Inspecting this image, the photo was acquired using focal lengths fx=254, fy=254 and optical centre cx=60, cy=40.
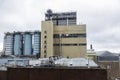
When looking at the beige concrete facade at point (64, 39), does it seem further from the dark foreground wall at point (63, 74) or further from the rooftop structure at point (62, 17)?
the dark foreground wall at point (63, 74)

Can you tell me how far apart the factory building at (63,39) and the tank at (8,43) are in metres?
12.5

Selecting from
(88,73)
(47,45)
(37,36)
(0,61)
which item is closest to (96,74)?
(88,73)

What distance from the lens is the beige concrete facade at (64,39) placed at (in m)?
75.1

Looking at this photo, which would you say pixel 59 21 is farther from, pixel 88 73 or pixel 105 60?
pixel 88 73

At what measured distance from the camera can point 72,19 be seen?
8944 centimetres

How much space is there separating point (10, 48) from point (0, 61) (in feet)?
63.5

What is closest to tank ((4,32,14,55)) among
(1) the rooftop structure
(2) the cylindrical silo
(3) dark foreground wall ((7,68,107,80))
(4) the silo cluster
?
(4) the silo cluster

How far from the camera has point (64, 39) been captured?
78.1 metres

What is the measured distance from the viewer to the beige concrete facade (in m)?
75.1

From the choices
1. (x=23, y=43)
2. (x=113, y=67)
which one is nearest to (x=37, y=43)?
(x=23, y=43)

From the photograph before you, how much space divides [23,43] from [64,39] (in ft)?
43.1

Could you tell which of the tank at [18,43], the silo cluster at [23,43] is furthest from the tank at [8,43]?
the tank at [18,43]

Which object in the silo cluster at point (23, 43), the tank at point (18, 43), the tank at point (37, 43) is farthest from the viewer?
the tank at point (18, 43)

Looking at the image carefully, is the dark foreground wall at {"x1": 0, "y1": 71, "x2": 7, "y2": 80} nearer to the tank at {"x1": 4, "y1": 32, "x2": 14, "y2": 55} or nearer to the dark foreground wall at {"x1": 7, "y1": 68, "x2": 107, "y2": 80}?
the dark foreground wall at {"x1": 7, "y1": 68, "x2": 107, "y2": 80}
